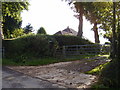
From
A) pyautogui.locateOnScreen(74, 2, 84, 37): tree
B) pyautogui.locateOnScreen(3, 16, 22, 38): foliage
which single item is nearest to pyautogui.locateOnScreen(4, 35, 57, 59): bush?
pyautogui.locateOnScreen(74, 2, 84, 37): tree

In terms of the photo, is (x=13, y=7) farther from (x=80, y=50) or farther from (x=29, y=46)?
(x=80, y=50)

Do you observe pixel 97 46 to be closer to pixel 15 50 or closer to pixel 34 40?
pixel 34 40

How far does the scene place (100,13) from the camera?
399 inches

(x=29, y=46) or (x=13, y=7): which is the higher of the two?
(x=13, y=7)

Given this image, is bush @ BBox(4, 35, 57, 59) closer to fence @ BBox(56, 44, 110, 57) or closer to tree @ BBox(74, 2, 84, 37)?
fence @ BBox(56, 44, 110, 57)

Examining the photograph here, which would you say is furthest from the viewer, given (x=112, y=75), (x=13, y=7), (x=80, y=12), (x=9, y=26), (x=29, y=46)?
(x=9, y=26)

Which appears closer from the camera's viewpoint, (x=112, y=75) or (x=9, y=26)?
(x=112, y=75)

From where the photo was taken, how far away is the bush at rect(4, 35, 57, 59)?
13.3 meters

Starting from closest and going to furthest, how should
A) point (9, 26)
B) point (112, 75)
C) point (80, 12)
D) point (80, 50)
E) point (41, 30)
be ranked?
point (112, 75), point (80, 50), point (80, 12), point (41, 30), point (9, 26)

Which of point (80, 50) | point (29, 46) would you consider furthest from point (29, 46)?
point (80, 50)

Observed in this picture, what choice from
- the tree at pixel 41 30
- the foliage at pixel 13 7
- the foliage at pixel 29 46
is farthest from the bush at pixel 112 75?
the tree at pixel 41 30

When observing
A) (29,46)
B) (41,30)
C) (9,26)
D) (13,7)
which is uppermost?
(13,7)

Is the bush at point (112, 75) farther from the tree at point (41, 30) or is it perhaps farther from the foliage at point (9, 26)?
the foliage at point (9, 26)

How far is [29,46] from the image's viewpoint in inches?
555
